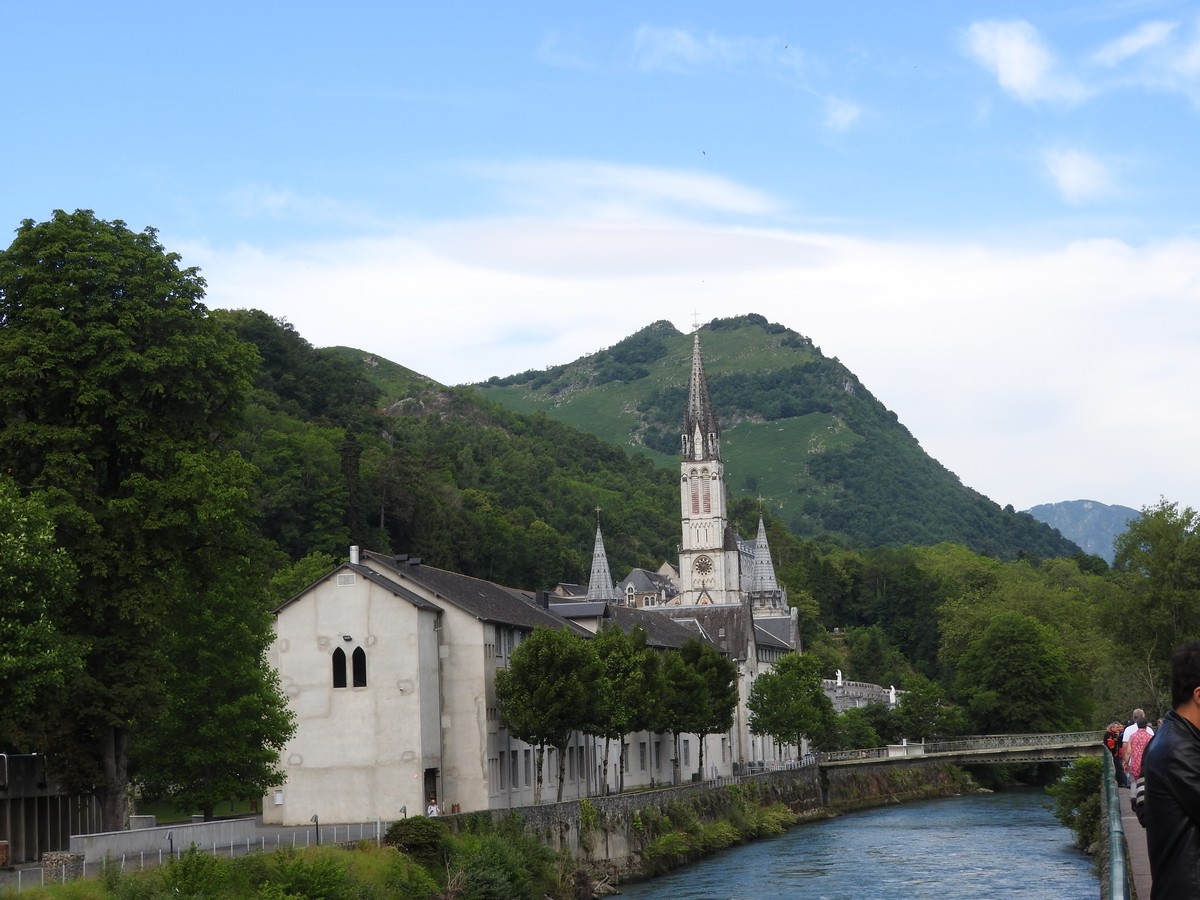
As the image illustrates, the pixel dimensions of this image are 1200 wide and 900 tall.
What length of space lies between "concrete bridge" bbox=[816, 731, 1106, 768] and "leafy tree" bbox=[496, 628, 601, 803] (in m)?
42.3

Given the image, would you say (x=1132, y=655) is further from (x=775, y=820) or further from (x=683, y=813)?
(x=683, y=813)

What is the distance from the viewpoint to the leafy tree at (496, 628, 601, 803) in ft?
191

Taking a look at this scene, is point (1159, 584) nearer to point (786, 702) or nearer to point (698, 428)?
point (786, 702)

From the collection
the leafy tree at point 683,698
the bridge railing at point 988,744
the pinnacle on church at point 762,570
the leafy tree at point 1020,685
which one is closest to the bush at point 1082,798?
Result: the leafy tree at point 683,698

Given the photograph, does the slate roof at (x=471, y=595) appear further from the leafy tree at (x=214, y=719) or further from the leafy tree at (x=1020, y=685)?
the leafy tree at (x=1020, y=685)

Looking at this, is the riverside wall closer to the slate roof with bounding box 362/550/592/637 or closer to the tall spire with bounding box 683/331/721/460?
the slate roof with bounding box 362/550/592/637

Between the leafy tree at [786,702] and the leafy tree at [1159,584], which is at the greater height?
the leafy tree at [1159,584]

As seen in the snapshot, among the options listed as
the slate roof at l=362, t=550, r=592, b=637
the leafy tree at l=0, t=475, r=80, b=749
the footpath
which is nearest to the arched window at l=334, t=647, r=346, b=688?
the slate roof at l=362, t=550, r=592, b=637

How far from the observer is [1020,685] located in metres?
119

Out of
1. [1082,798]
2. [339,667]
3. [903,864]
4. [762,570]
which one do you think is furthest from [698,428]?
[339,667]

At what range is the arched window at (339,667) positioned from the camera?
5878 cm

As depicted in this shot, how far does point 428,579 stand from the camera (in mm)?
62062

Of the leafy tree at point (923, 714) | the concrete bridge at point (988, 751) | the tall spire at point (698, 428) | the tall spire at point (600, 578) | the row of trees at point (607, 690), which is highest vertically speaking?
the tall spire at point (698, 428)

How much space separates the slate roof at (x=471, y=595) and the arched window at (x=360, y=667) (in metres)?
3.55
